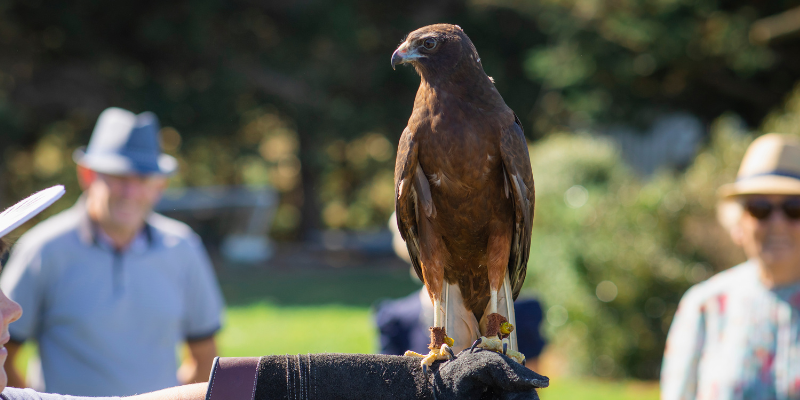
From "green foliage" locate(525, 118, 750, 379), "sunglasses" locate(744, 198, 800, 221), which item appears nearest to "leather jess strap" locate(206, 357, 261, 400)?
"sunglasses" locate(744, 198, 800, 221)

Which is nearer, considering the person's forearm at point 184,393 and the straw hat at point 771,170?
the person's forearm at point 184,393

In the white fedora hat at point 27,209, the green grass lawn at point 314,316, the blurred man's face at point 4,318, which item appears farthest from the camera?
the green grass lawn at point 314,316

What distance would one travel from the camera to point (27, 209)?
162 cm

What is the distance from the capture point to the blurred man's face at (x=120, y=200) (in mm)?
3746

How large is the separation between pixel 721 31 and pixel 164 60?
13513mm

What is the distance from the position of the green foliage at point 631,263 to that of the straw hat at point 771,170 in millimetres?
3664

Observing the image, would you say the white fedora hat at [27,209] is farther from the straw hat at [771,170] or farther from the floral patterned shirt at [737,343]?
the straw hat at [771,170]

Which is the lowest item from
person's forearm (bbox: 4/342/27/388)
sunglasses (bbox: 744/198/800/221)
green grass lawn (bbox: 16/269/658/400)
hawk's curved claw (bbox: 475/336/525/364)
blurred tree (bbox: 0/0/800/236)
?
green grass lawn (bbox: 16/269/658/400)

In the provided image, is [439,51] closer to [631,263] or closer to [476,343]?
[476,343]

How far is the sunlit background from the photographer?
24.5 feet

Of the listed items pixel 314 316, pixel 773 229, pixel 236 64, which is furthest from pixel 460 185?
pixel 236 64

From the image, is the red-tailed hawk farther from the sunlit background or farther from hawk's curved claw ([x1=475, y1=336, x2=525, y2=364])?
the sunlit background

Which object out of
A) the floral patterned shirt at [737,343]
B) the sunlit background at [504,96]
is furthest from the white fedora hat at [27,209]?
the sunlit background at [504,96]

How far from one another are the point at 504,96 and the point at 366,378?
13.7 metres
